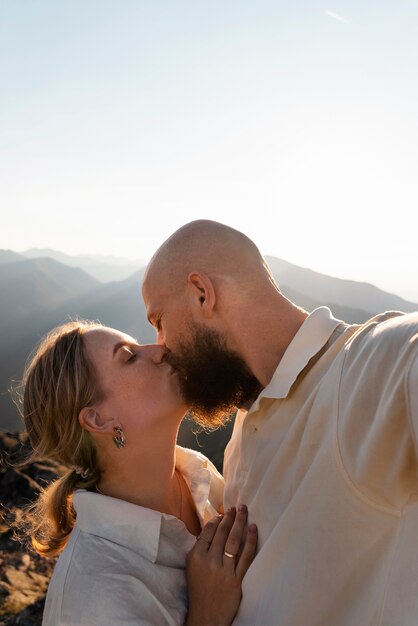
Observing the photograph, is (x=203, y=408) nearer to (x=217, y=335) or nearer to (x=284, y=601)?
(x=217, y=335)

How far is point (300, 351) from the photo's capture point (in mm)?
2436

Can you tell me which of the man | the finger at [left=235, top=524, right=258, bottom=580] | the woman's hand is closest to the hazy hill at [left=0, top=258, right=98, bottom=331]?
the man

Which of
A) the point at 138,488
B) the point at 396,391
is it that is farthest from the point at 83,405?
the point at 396,391

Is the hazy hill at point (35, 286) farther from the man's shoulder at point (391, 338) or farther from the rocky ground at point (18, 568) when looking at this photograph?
the man's shoulder at point (391, 338)

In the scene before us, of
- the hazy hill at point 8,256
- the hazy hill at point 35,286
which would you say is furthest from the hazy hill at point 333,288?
the hazy hill at point 8,256

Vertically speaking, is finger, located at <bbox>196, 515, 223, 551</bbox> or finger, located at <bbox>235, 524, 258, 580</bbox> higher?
finger, located at <bbox>235, 524, 258, 580</bbox>

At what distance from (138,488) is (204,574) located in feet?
2.58

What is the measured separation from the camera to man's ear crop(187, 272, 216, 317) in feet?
9.01

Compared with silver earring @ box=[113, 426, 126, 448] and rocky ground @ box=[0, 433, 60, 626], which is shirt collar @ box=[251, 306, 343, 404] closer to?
silver earring @ box=[113, 426, 126, 448]

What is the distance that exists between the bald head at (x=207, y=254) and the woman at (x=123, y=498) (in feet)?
1.97

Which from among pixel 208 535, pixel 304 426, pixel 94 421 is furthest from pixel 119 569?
Result: pixel 304 426

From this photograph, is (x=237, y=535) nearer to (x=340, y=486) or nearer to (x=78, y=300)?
(x=340, y=486)

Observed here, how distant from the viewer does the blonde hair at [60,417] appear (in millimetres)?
3096

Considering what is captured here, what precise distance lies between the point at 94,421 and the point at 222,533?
1.02 m
